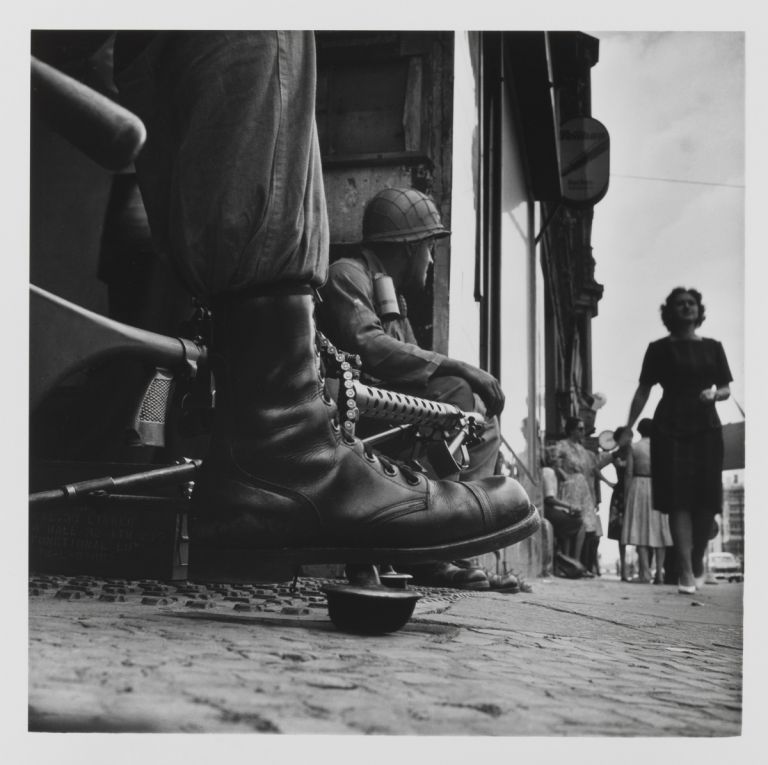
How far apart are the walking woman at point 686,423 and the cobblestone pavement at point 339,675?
778mm

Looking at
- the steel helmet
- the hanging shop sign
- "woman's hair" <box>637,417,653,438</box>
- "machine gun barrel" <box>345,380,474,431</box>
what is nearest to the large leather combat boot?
"machine gun barrel" <box>345,380,474,431</box>

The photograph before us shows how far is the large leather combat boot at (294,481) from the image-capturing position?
117 centimetres

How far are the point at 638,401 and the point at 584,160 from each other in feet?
3.31

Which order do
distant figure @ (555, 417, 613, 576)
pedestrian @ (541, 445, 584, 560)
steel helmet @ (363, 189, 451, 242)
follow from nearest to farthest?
steel helmet @ (363, 189, 451, 242)
pedestrian @ (541, 445, 584, 560)
distant figure @ (555, 417, 613, 576)

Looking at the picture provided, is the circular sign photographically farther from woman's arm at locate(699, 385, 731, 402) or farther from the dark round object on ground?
the dark round object on ground

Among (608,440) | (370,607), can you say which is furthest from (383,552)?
(608,440)

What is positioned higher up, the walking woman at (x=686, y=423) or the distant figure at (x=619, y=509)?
the walking woman at (x=686, y=423)

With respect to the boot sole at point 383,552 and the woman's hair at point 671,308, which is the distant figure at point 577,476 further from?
the boot sole at point 383,552

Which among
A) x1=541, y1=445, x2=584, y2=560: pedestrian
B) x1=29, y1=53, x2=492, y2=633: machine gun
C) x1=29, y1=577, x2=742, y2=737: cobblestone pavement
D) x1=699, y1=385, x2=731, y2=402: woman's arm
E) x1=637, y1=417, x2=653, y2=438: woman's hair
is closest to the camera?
x1=29, y1=53, x2=492, y2=633: machine gun

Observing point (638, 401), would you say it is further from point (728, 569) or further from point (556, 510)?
point (556, 510)

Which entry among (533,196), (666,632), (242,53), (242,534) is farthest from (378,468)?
(533,196)

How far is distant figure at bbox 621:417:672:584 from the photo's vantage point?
396 cm

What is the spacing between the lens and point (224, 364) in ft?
4.02

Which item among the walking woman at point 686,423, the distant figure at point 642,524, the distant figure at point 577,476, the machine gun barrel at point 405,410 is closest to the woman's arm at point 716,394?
the walking woman at point 686,423
